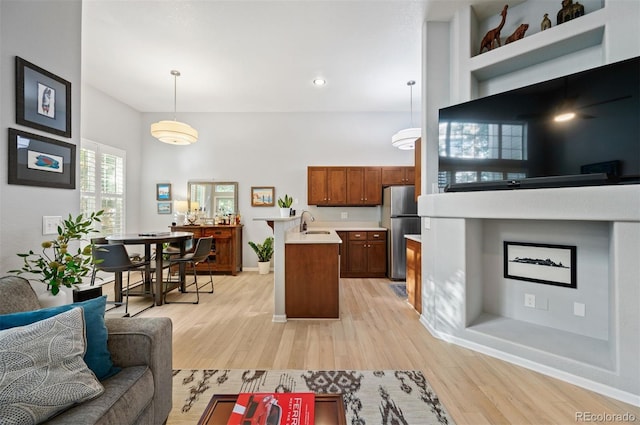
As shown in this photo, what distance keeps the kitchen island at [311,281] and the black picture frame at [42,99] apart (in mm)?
2080

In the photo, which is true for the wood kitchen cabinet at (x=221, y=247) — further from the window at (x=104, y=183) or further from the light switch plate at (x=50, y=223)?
the light switch plate at (x=50, y=223)

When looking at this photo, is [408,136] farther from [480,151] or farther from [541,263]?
[541,263]

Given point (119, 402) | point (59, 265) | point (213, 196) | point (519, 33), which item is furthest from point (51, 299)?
point (519, 33)

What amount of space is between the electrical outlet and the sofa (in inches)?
116

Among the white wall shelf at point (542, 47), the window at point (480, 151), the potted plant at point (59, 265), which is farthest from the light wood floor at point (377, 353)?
the white wall shelf at point (542, 47)

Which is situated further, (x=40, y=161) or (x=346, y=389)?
(x=346, y=389)

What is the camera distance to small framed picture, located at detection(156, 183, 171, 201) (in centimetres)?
551

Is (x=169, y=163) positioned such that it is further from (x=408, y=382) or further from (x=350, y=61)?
(x=408, y=382)

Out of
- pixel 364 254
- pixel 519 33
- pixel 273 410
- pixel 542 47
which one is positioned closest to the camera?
pixel 273 410

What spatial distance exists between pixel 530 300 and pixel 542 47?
2.24 m

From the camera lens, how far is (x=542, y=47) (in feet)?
7.53

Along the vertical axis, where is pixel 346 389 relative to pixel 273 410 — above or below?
below

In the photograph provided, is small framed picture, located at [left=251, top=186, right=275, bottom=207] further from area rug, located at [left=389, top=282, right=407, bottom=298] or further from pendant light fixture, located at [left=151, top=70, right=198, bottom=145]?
area rug, located at [left=389, top=282, right=407, bottom=298]

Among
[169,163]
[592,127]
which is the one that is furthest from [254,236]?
[592,127]
